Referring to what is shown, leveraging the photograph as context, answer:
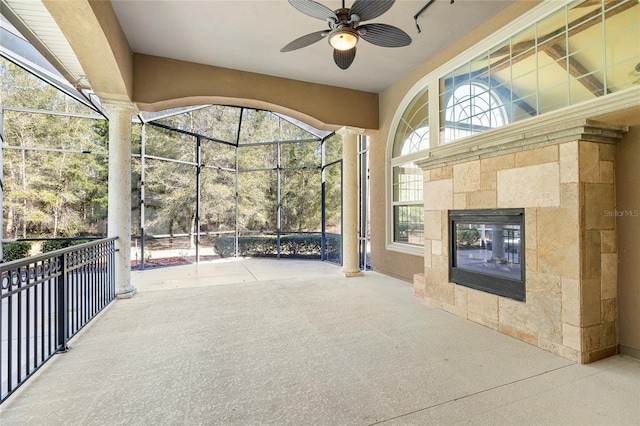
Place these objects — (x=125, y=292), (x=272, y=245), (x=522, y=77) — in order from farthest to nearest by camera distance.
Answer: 1. (x=272, y=245)
2. (x=125, y=292)
3. (x=522, y=77)

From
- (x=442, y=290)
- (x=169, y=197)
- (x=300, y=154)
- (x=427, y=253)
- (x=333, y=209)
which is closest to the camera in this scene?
(x=442, y=290)

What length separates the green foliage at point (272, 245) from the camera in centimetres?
848

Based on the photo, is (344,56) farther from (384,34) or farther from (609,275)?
(609,275)

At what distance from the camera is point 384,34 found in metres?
2.97

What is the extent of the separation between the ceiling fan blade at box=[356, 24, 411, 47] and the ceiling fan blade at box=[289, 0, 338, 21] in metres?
0.32

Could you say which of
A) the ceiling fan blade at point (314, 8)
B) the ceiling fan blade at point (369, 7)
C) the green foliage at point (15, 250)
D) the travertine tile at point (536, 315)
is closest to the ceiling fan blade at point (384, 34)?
the ceiling fan blade at point (369, 7)

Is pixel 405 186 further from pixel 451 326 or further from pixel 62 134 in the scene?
pixel 62 134

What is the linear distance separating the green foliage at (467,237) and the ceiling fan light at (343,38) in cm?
242

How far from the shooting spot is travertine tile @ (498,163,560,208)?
270 cm

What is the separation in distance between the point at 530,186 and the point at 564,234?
516 millimetres

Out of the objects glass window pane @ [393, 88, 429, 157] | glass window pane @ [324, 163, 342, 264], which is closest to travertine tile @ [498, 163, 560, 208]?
glass window pane @ [393, 88, 429, 157]

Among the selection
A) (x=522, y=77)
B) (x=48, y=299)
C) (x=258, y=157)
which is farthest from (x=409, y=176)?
(x=48, y=299)

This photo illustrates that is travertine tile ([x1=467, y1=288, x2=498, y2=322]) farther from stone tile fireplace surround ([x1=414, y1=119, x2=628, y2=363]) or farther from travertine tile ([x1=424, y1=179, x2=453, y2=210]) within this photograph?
travertine tile ([x1=424, y1=179, x2=453, y2=210])

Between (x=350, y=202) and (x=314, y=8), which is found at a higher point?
(x=314, y=8)
